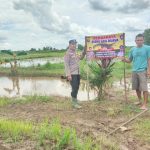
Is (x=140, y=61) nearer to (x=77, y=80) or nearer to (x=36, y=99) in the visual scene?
(x=77, y=80)

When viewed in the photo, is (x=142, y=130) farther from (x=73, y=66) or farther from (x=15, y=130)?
(x=73, y=66)

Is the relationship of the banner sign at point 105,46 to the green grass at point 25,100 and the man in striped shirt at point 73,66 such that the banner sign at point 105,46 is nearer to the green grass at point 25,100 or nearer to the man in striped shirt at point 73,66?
the man in striped shirt at point 73,66

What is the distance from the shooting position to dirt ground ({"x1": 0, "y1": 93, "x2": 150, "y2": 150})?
7.36 meters

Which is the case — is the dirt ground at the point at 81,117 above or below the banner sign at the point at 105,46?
below

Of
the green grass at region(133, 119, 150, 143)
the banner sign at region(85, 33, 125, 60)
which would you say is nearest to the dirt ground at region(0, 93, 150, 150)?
the green grass at region(133, 119, 150, 143)

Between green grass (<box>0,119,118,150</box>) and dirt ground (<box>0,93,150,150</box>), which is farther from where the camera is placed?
dirt ground (<box>0,93,150,150</box>)

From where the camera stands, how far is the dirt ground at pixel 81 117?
7355 mm

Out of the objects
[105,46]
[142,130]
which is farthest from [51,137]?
[105,46]

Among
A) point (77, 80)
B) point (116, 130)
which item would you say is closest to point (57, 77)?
point (77, 80)

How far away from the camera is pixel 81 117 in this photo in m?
9.35

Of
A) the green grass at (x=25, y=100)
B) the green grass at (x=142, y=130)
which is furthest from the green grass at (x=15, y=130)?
the green grass at (x=25, y=100)

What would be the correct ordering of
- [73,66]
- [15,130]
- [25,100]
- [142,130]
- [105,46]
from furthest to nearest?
[25,100] < [105,46] < [73,66] < [142,130] < [15,130]

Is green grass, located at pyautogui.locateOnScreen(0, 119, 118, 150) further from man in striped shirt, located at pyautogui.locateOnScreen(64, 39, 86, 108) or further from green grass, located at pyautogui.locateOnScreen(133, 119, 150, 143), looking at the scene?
man in striped shirt, located at pyautogui.locateOnScreen(64, 39, 86, 108)

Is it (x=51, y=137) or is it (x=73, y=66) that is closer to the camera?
(x=51, y=137)
